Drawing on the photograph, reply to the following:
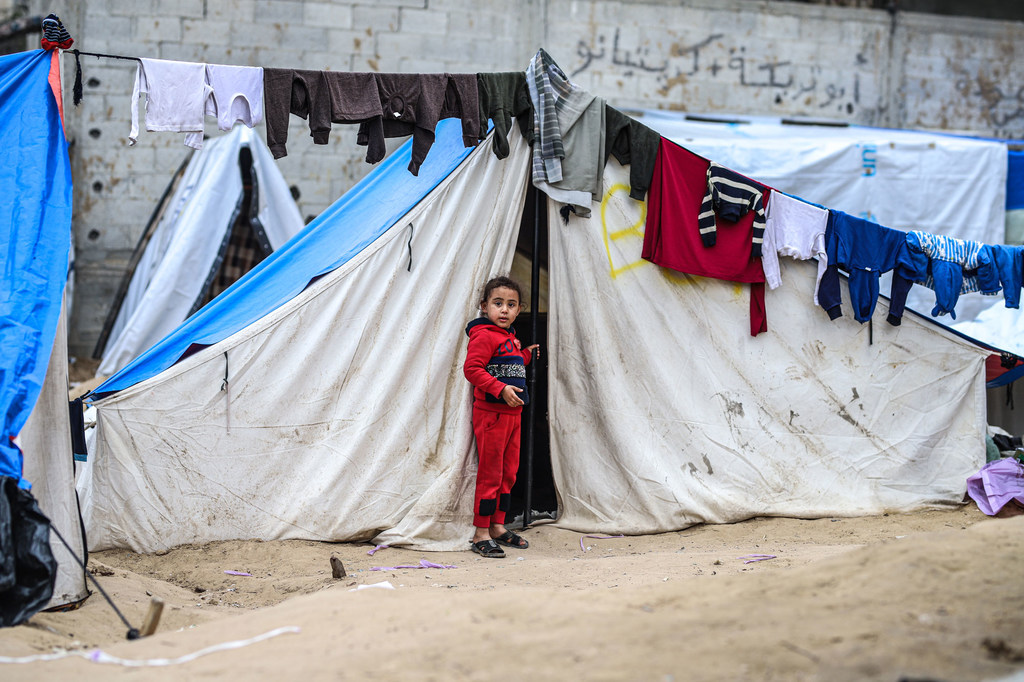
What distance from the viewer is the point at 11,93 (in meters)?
3.66

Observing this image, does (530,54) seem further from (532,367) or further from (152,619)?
(152,619)

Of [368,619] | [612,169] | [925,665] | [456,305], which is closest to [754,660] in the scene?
[925,665]

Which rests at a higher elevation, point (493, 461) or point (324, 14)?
point (324, 14)

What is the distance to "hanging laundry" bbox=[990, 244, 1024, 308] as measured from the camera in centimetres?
532

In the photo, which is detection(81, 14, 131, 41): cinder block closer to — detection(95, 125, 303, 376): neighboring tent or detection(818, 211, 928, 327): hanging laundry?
detection(95, 125, 303, 376): neighboring tent

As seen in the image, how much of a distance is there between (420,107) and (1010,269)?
374 centimetres

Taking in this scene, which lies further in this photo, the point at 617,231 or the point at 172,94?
the point at 617,231

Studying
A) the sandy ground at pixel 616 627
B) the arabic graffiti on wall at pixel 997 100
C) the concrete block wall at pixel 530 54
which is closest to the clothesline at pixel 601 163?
the sandy ground at pixel 616 627

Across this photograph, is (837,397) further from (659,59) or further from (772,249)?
(659,59)

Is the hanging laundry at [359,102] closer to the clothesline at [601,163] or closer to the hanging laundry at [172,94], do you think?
the clothesline at [601,163]

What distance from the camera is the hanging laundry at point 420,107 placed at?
161 inches

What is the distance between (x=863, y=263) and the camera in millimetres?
5078

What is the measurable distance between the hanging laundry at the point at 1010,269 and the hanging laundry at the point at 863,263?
1.96 ft

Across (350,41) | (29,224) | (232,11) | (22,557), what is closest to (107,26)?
(232,11)
